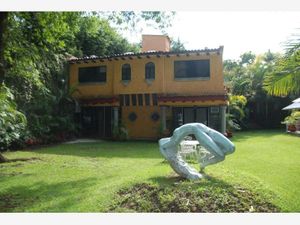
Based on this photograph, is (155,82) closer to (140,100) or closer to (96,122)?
(140,100)

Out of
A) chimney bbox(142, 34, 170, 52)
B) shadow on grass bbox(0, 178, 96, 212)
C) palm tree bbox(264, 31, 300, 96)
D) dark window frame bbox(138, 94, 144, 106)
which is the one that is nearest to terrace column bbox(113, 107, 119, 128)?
dark window frame bbox(138, 94, 144, 106)

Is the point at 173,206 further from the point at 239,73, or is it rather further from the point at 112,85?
the point at 239,73

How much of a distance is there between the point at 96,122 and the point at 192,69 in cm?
778

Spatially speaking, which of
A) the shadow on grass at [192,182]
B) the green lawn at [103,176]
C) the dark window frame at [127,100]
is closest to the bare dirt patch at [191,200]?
the shadow on grass at [192,182]

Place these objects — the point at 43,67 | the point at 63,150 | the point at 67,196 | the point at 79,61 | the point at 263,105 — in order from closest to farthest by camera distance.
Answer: the point at 67,196
the point at 63,150
the point at 43,67
the point at 79,61
the point at 263,105

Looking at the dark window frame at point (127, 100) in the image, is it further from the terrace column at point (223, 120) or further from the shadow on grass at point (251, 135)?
the shadow on grass at point (251, 135)

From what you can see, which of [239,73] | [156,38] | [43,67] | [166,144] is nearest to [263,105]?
[239,73]

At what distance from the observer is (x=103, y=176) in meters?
10.3

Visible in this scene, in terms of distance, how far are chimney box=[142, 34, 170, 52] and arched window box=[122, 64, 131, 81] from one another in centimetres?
315

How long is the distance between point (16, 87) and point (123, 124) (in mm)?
7294

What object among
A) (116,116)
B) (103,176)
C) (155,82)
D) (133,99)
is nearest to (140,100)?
(133,99)

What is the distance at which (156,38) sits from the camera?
2558 cm

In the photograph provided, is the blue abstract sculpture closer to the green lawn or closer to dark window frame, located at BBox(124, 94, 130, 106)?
the green lawn

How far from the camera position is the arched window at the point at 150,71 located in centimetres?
2284
